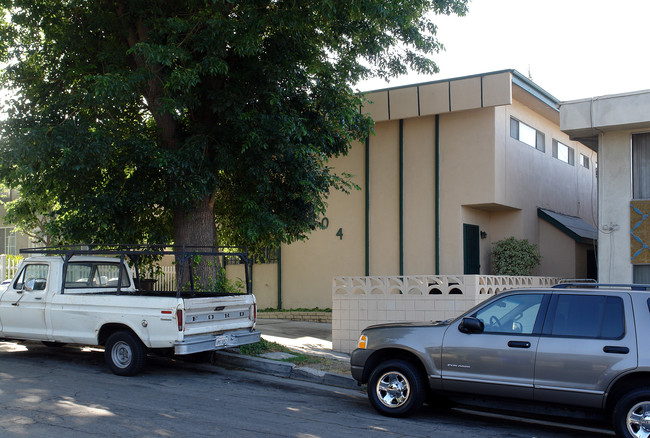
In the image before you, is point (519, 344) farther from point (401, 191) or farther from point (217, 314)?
point (401, 191)

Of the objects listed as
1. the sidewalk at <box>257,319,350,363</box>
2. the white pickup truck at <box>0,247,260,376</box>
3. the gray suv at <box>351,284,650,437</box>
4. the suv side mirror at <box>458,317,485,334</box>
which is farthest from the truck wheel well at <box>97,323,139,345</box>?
the suv side mirror at <box>458,317,485,334</box>

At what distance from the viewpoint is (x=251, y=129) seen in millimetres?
Answer: 11516

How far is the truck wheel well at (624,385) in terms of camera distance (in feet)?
20.7

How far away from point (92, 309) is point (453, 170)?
10.8m

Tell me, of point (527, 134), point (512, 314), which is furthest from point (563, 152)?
point (512, 314)

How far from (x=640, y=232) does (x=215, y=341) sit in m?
9.03

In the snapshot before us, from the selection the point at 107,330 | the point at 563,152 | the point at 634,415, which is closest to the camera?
the point at 634,415

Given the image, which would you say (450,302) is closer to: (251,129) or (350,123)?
(350,123)

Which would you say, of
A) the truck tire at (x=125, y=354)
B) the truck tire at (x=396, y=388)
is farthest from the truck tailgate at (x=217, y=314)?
the truck tire at (x=396, y=388)

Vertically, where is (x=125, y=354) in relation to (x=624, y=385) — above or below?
below

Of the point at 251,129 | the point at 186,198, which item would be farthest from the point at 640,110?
the point at 186,198

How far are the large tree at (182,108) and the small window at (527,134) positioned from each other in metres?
5.87

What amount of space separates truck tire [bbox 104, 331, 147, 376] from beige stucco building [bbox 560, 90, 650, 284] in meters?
9.53

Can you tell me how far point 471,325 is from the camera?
7246 mm
